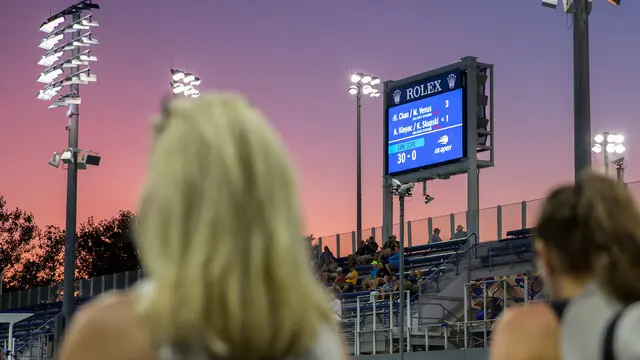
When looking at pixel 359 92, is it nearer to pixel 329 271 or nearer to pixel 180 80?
pixel 329 271

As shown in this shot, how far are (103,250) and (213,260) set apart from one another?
3542 inches

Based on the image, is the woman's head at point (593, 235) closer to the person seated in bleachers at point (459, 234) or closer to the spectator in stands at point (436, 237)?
the person seated in bleachers at point (459, 234)

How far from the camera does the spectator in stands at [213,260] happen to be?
1.85 m

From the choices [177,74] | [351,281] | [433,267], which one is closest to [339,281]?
[351,281]

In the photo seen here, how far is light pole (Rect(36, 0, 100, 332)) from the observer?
2406 cm

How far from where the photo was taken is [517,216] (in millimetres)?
31016

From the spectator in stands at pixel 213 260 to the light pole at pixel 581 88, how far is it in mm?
11783

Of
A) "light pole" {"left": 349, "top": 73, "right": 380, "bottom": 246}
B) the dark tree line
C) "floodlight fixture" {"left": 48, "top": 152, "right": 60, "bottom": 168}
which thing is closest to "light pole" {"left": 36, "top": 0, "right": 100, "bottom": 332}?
"floodlight fixture" {"left": 48, "top": 152, "right": 60, "bottom": 168}

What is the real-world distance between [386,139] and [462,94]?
168 inches

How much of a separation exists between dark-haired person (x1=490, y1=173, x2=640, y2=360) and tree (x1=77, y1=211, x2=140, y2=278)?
3438 inches

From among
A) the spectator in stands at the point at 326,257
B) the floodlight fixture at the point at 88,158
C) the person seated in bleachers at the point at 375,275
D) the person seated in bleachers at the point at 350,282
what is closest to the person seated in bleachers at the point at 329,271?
the spectator in stands at the point at 326,257

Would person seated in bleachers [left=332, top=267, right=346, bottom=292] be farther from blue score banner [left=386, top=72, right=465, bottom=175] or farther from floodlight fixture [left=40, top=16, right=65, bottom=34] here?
floodlight fixture [left=40, top=16, right=65, bottom=34]

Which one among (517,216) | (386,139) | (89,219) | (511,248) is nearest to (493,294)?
(511,248)

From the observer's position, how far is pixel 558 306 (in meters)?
2.77
